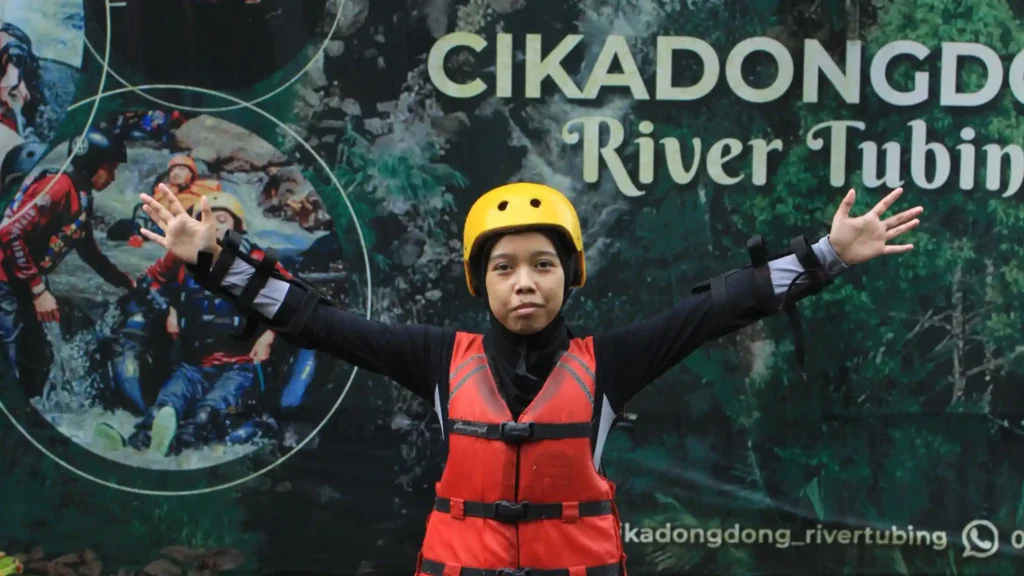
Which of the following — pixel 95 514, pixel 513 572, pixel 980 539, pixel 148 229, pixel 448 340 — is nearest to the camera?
pixel 513 572

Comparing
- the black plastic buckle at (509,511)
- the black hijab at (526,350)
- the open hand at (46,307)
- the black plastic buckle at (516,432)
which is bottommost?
the black plastic buckle at (509,511)

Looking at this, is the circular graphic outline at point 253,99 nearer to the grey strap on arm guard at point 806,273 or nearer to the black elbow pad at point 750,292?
the black elbow pad at point 750,292

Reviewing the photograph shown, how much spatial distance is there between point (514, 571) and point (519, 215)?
2.91 feet

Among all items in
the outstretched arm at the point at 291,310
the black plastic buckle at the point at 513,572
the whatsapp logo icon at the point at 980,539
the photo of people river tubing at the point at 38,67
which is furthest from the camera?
the whatsapp logo icon at the point at 980,539

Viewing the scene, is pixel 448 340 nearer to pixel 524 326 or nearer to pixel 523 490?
pixel 524 326

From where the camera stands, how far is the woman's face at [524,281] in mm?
2801

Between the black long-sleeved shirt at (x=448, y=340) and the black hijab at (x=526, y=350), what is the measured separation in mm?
120

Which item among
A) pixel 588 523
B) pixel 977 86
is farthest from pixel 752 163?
pixel 588 523

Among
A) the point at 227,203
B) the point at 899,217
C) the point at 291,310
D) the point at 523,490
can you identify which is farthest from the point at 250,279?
the point at 899,217

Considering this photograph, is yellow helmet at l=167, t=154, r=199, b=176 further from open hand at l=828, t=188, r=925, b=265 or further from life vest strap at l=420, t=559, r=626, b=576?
open hand at l=828, t=188, r=925, b=265

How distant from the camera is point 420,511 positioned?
406 cm

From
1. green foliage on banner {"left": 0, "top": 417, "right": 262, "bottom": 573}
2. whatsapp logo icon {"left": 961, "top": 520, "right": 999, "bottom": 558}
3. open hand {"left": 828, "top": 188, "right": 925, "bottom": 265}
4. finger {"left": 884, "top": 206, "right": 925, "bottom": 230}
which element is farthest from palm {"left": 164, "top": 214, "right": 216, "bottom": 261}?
whatsapp logo icon {"left": 961, "top": 520, "right": 999, "bottom": 558}

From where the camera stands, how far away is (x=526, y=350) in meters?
A: 2.91

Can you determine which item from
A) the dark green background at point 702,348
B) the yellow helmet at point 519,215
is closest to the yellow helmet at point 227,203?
the dark green background at point 702,348
